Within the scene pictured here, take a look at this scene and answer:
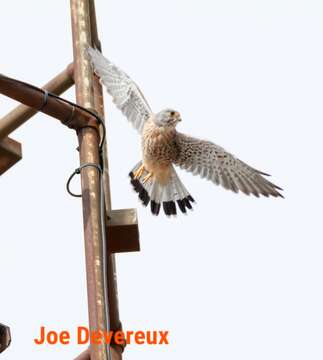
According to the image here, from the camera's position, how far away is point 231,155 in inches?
188

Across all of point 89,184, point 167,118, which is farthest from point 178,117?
point 89,184

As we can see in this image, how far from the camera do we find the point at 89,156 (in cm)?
318

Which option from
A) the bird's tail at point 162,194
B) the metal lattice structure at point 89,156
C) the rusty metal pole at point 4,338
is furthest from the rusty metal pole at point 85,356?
the bird's tail at point 162,194

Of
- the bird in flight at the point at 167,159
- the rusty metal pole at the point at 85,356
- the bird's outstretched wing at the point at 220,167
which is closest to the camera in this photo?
the rusty metal pole at the point at 85,356

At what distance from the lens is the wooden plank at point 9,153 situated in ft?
11.8

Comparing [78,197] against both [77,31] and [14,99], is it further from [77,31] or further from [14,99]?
[77,31]

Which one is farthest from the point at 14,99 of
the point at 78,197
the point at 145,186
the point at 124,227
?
the point at 145,186

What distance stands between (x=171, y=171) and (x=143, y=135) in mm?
288

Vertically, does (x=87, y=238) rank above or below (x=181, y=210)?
below

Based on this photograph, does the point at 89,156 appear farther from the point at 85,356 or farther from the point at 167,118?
the point at 167,118

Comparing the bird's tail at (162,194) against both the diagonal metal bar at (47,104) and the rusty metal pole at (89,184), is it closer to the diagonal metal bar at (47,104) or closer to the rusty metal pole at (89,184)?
the rusty metal pole at (89,184)

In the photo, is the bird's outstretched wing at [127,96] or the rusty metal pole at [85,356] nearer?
the rusty metal pole at [85,356]

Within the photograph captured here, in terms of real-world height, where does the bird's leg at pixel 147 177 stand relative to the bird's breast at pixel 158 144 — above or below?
below

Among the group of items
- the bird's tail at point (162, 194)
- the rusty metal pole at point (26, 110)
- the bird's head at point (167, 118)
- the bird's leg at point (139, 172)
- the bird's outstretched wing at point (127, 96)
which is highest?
the bird's outstretched wing at point (127, 96)
